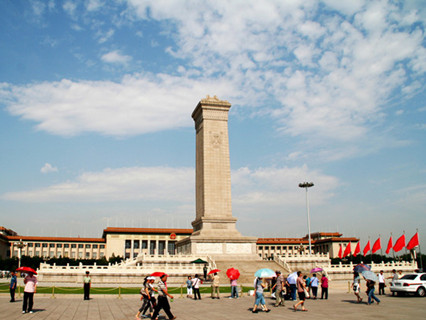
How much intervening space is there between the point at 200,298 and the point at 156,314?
9554 millimetres

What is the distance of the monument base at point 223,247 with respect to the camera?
49562 millimetres

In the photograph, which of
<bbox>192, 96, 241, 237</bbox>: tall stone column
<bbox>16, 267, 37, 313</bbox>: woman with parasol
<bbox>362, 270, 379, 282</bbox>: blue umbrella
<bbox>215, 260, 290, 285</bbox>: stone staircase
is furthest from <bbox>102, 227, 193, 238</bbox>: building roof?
<bbox>16, 267, 37, 313</bbox>: woman with parasol

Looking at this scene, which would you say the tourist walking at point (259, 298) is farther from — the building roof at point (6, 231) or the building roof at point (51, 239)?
the building roof at point (6, 231)

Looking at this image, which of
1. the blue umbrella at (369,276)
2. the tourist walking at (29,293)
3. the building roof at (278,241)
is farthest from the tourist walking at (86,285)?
the building roof at (278,241)

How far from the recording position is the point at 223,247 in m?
50.5

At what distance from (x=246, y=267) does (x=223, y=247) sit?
776cm

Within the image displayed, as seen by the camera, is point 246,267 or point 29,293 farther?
point 246,267

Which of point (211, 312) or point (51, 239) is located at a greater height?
point (51, 239)

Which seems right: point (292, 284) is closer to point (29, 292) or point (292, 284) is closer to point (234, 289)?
point (234, 289)

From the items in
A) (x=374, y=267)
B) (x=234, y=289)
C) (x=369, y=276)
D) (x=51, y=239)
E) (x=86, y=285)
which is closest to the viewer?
(x=369, y=276)

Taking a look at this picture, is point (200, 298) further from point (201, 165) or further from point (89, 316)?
point (201, 165)

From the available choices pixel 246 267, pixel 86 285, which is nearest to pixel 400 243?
pixel 246 267

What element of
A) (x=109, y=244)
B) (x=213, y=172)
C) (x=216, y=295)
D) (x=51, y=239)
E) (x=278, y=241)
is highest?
(x=213, y=172)

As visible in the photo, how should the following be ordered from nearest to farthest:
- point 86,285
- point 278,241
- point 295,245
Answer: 1. point 86,285
2. point 278,241
3. point 295,245
